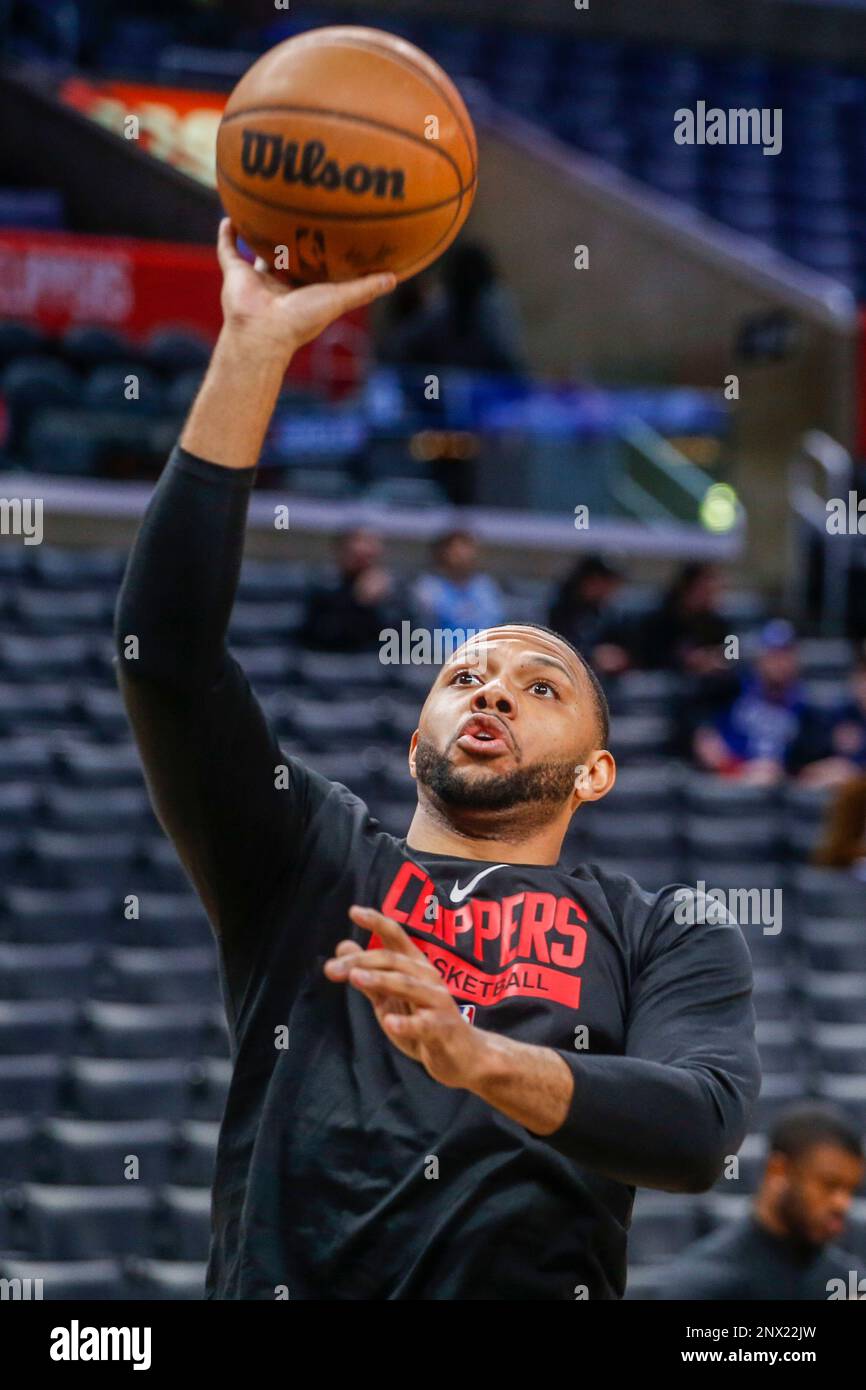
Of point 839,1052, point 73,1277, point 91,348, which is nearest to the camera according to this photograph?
point 73,1277

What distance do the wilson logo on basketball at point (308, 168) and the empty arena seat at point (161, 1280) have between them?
318 cm

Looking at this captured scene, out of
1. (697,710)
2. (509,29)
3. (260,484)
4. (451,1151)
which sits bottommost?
(451,1151)

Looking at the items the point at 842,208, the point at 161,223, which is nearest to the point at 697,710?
the point at 161,223

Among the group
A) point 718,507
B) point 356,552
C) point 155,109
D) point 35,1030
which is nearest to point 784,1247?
point 35,1030

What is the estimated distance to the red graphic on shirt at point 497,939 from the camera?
2.14 m

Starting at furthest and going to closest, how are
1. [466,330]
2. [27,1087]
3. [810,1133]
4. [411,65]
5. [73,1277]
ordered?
[466,330]
[27,1087]
[73,1277]
[810,1133]
[411,65]

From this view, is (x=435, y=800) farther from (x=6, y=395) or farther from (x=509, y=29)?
(x=509, y=29)

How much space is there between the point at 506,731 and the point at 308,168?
0.67 metres

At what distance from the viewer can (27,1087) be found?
5660 mm

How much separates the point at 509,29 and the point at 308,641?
8822 mm

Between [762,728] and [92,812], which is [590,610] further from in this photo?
[92,812]

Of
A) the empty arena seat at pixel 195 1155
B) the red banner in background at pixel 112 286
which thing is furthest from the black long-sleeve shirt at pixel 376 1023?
the red banner in background at pixel 112 286

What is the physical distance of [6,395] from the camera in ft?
30.0

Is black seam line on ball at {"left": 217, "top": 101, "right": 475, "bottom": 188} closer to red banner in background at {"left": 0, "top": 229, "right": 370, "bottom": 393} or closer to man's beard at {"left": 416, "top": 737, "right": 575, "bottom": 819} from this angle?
man's beard at {"left": 416, "top": 737, "right": 575, "bottom": 819}
